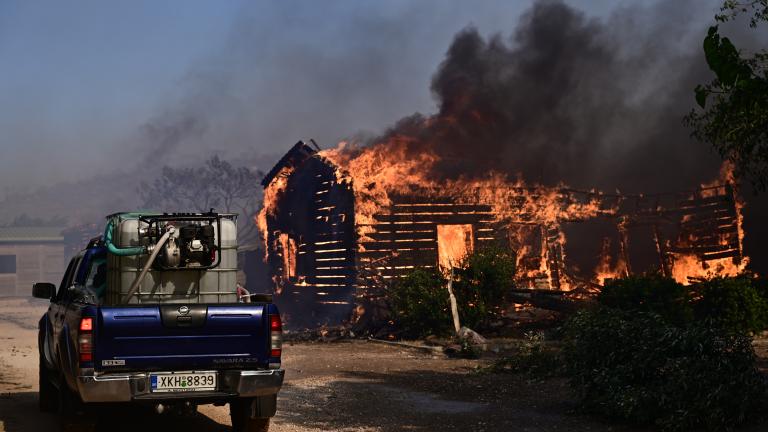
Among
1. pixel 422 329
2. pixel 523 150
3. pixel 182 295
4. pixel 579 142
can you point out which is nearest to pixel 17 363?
pixel 422 329

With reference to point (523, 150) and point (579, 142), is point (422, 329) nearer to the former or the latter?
point (523, 150)

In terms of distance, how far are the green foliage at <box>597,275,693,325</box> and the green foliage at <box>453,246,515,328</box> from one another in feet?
10.3

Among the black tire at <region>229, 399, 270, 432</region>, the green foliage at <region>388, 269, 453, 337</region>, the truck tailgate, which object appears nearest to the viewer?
the truck tailgate

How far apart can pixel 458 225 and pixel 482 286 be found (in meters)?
7.21

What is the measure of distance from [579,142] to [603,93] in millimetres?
3193

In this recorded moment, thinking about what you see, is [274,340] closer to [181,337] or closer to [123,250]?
[181,337]

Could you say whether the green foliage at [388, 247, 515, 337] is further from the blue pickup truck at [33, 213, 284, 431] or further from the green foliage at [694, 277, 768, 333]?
the blue pickup truck at [33, 213, 284, 431]

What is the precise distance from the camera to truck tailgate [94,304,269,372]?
779cm

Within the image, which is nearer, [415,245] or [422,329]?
[422,329]

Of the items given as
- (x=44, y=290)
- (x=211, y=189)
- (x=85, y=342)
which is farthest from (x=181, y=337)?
(x=211, y=189)

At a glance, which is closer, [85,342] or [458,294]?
[85,342]

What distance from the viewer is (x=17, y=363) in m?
19.2

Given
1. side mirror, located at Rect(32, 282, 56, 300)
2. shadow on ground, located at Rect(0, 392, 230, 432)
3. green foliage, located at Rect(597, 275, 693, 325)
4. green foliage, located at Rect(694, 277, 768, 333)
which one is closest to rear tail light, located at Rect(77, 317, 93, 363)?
shadow on ground, located at Rect(0, 392, 230, 432)

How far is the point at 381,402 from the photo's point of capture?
1233 cm
